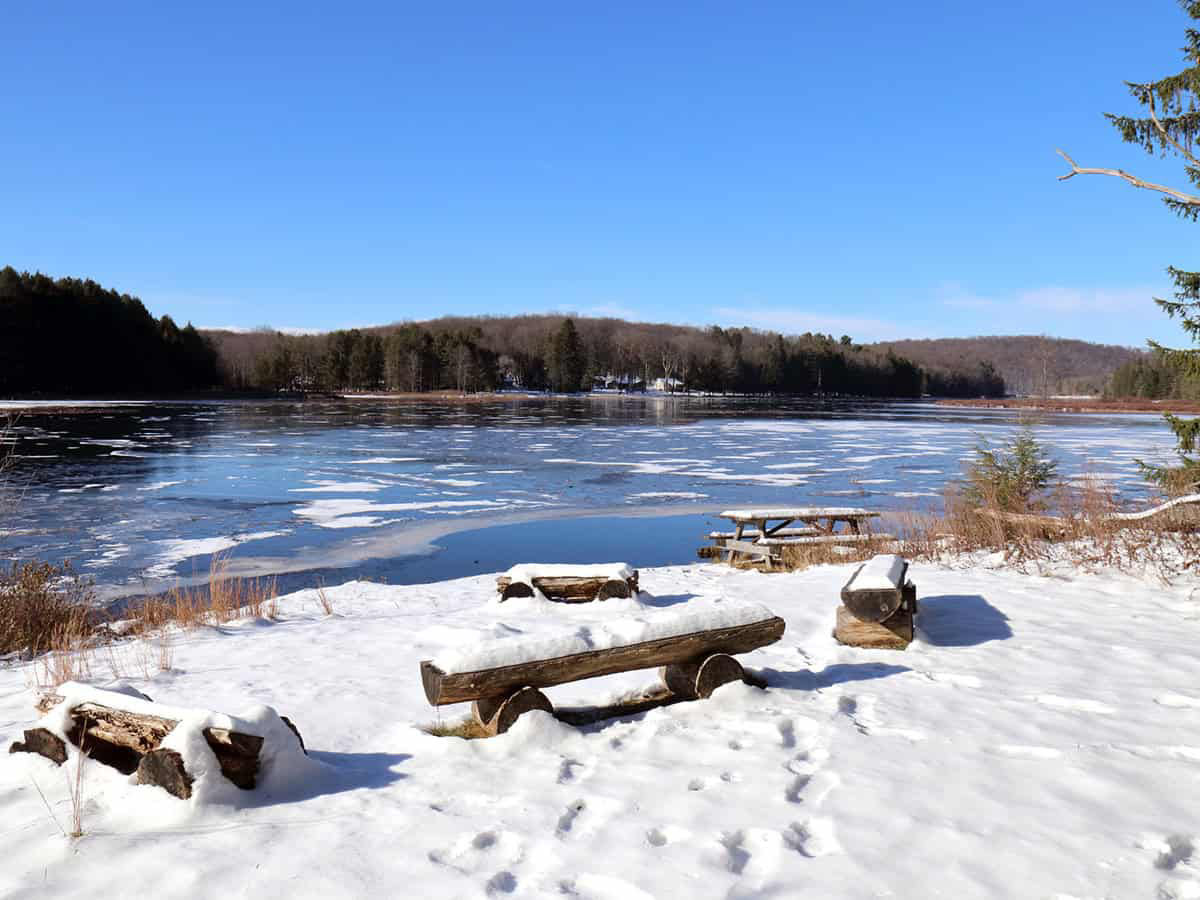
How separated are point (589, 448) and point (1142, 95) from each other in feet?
81.0

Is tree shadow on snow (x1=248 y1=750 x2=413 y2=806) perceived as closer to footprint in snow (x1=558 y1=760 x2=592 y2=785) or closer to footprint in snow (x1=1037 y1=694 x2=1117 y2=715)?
footprint in snow (x1=558 y1=760 x2=592 y2=785)

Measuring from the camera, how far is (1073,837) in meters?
3.52

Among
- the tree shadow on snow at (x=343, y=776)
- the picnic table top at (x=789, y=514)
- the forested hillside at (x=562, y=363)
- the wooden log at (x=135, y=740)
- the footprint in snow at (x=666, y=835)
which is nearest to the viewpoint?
the footprint in snow at (x=666, y=835)

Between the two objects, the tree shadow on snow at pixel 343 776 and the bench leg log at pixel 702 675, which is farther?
the bench leg log at pixel 702 675

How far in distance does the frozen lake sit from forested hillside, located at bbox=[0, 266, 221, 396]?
1538 inches

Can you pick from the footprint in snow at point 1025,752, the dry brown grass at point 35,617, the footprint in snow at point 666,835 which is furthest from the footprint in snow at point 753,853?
the dry brown grass at point 35,617

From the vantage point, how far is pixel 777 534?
14242 millimetres

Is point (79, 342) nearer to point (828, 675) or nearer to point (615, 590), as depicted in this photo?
point (615, 590)

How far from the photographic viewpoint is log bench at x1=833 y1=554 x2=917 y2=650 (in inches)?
256

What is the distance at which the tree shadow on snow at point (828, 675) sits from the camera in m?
5.73

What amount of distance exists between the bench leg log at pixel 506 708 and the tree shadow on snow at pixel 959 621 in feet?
11.9

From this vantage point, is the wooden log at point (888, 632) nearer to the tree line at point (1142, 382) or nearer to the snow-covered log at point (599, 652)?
the snow-covered log at point (599, 652)

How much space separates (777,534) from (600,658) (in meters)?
9.86

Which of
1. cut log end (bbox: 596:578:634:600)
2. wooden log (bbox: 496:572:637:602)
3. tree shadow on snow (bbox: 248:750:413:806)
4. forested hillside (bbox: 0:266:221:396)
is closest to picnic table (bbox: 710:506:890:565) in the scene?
cut log end (bbox: 596:578:634:600)
